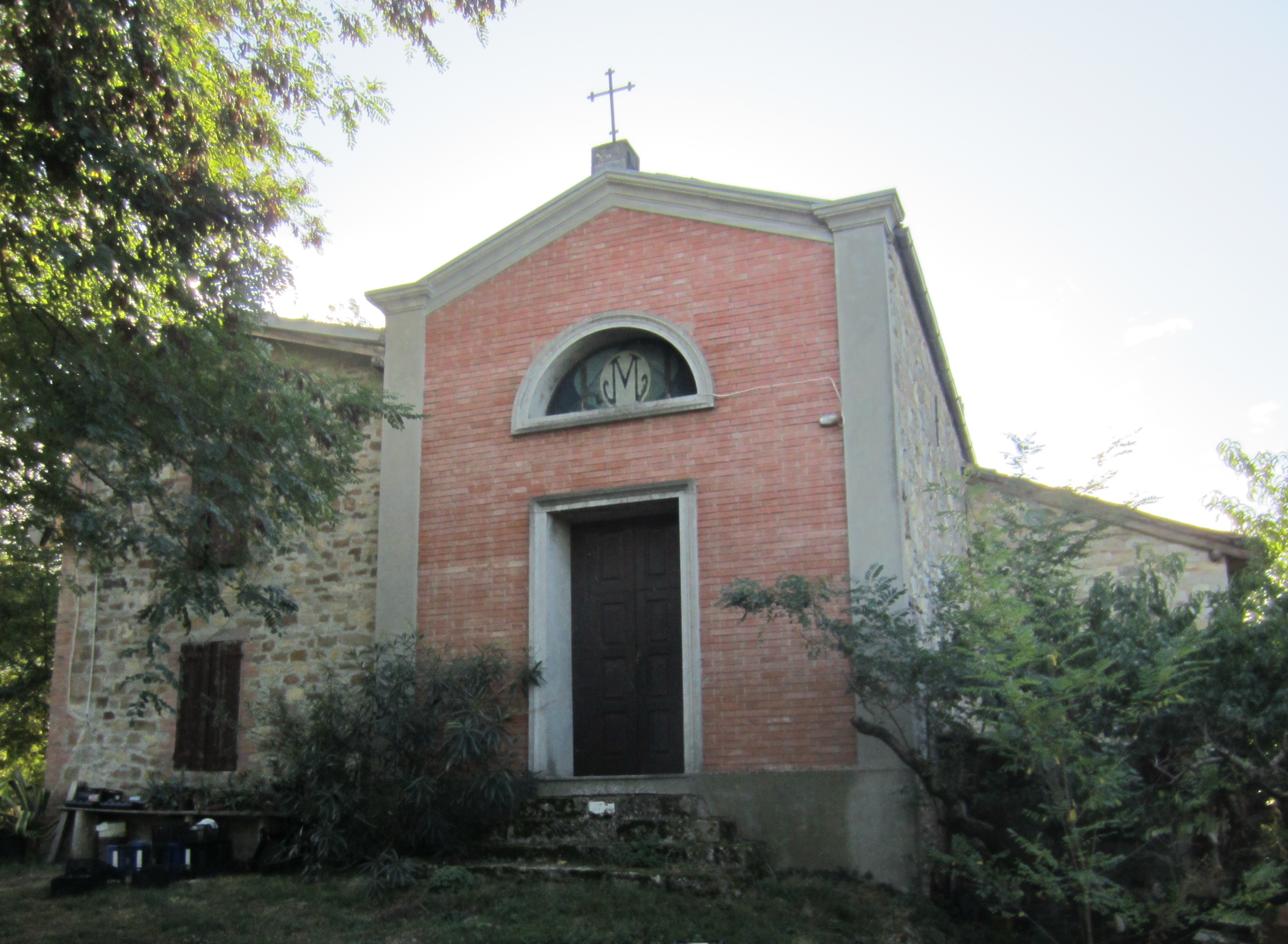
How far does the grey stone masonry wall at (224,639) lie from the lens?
10.7 meters

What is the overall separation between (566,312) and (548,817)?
460cm

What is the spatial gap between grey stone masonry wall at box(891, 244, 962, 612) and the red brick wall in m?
0.58

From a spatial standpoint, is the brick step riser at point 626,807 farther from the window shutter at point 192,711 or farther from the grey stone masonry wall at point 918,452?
the window shutter at point 192,711

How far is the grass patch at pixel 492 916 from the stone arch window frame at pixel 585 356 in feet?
13.2

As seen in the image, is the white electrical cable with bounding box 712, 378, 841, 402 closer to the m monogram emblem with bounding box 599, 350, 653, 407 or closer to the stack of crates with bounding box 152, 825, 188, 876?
the m monogram emblem with bounding box 599, 350, 653, 407

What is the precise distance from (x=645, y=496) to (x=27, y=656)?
44.0ft

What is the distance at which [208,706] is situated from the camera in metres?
10.9

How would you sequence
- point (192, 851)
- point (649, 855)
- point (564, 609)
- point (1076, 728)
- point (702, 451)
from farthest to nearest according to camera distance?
point (564, 609)
point (702, 451)
point (192, 851)
point (649, 855)
point (1076, 728)

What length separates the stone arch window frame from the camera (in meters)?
9.88

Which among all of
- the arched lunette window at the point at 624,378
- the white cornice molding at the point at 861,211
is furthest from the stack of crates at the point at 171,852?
the white cornice molding at the point at 861,211

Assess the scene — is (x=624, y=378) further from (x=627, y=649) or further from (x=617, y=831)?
(x=617, y=831)

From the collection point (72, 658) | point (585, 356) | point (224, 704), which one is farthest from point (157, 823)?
point (585, 356)

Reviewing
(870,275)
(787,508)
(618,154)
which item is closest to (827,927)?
(787,508)

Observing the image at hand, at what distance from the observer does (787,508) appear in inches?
367
